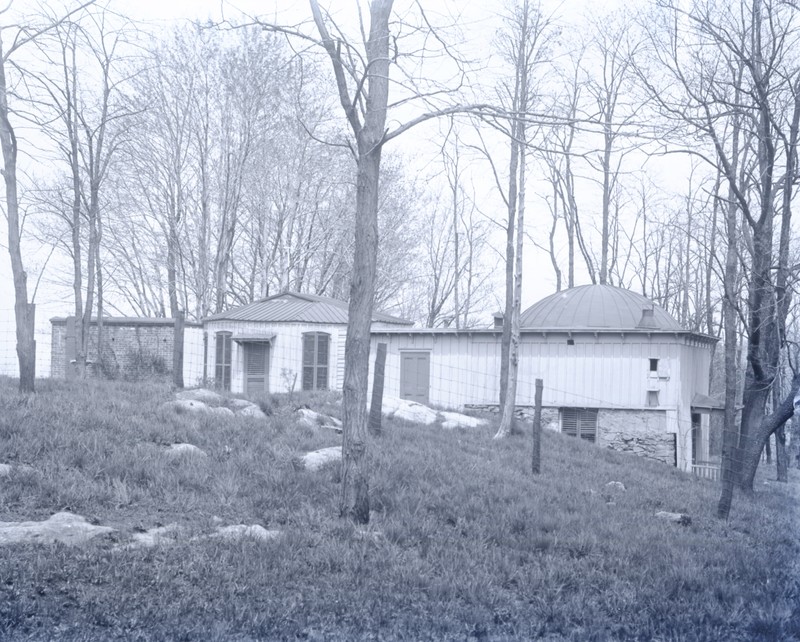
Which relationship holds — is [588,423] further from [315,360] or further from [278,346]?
[278,346]

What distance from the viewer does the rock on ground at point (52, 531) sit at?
240 inches

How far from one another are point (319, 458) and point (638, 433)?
59.3 ft

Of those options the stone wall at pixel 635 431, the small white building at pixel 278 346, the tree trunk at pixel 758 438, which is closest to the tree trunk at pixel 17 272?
the tree trunk at pixel 758 438

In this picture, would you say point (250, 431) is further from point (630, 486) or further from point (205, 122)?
point (205, 122)

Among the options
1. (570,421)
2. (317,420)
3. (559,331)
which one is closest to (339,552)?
(317,420)

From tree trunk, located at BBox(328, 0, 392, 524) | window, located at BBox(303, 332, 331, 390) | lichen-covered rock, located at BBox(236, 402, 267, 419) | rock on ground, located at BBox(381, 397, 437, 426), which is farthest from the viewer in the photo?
window, located at BBox(303, 332, 331, 390)

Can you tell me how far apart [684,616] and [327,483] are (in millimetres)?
4047

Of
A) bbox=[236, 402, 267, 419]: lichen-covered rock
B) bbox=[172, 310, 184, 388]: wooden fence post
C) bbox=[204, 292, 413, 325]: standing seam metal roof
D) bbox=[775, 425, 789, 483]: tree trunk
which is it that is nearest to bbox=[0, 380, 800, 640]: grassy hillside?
bbox=[236, 402, 267, 419]: lichen-covered rock

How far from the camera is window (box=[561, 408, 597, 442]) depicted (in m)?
26.2

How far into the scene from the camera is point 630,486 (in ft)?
42.4

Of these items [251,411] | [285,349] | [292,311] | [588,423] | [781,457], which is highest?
[292,311]

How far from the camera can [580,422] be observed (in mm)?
26391

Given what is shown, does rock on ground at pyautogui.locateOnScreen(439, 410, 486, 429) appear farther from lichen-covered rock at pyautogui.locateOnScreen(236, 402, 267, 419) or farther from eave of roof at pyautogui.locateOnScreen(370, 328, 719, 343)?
eave of roof at pyautogui.locateOnScreen(370, 328, 719, 343)

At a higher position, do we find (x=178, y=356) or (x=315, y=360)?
(x=178, y=356)
